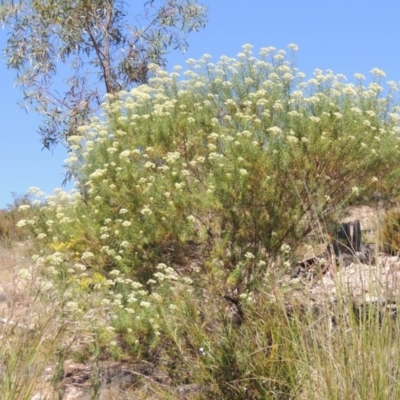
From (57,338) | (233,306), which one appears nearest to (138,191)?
(233,306)

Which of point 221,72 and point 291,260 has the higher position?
point 221,72

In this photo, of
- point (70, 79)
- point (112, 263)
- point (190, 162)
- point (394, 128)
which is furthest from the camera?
→ point (70, 79)

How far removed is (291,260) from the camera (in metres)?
8.13

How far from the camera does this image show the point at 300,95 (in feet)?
27.0

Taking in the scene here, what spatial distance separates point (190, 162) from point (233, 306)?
1541mm

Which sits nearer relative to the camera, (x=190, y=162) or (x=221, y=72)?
(x=190, y=162)

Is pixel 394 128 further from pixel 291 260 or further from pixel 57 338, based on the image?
pixel 57 338

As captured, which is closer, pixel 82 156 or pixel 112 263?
pixel 112 263

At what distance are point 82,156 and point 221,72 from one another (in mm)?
1818

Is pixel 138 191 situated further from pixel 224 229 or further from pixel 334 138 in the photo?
pixel 334 138

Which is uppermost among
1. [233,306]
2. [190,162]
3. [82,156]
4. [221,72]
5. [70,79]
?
[70,79]

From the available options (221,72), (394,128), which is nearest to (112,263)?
(221,72)

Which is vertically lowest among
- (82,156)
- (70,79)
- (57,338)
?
(57,338)

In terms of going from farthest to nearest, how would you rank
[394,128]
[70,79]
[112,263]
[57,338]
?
1. [70,79]
2. [394,128]
3. [112,263]
4. [57,338]
